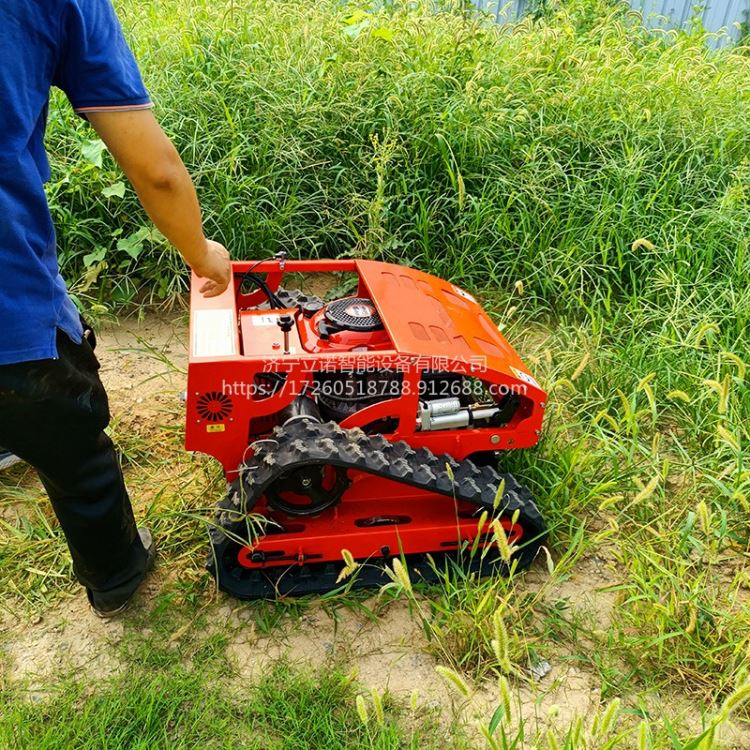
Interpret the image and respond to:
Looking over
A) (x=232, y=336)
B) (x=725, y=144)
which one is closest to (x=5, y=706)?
(x=232, y=336)

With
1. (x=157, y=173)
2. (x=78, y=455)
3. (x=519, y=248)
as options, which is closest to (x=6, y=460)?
(x=78, y=455)

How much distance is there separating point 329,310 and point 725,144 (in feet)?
10.2

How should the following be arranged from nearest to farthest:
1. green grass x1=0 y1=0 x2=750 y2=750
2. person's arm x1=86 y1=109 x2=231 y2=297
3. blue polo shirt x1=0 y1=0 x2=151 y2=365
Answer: blue polo shirt x1=0 y1=0 x2=151 y2=365, person's arm x1=86 y1=109 x2=231 y2=297, green grass x1=0 y1=0 x2=750 y2=750

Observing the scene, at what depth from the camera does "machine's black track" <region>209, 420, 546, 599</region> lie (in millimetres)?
2178

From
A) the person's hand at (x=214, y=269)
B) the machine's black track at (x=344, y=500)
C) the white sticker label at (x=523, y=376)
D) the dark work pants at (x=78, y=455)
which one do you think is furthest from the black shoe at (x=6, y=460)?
the white sticker label at (x=523, y=376)

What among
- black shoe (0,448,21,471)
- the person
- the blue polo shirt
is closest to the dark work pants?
the person

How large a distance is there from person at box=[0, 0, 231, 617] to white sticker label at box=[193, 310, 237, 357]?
177mm

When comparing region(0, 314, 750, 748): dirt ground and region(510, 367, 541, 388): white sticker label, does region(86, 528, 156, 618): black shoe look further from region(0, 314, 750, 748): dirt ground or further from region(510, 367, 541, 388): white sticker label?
region(510, 367, 541, 388): white sticker label

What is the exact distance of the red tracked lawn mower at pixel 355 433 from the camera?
2219 millimetres

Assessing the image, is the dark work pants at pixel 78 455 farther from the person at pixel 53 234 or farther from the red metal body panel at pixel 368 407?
the red metal body panel at pixel 368 407

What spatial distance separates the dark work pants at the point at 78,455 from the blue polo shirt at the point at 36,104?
111 millimetres

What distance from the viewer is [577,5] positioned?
618 centimetres

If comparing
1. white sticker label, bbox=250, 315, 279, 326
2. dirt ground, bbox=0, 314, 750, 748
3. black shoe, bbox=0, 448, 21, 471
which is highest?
white sticker label, bbox=250, 315, 279, 326

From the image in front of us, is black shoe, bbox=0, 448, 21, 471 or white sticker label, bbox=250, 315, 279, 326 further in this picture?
black shoe, bbox=0, 448, 21, 471
